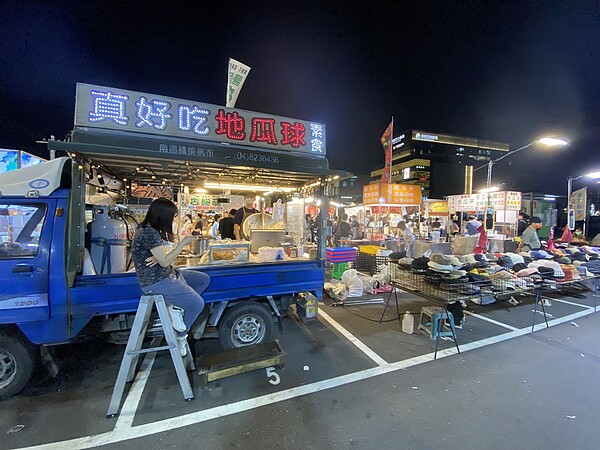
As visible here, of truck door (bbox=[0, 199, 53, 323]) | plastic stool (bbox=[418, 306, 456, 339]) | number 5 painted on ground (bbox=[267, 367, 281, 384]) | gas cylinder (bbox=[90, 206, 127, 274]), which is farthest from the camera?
plastic stool (bbox=[418, 306, 456, 339])

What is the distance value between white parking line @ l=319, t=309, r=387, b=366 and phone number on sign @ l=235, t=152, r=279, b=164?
10.1ft

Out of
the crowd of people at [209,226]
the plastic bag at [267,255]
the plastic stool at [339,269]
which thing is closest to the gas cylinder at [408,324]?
the plastic bag at [267,255]

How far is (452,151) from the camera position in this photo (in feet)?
211

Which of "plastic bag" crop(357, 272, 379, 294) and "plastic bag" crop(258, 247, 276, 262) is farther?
"plastic bag" crop(357, 272, 379, 294)

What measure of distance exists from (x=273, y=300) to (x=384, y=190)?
10.3m

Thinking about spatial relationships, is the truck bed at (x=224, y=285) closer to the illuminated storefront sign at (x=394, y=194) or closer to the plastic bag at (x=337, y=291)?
the plastic bag at (x=337, y=291)

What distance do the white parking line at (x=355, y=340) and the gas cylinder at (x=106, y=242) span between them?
11.6ft

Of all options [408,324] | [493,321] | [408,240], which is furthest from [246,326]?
[408,240]

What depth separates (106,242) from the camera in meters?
3.16

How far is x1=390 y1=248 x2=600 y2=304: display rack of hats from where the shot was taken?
3.84 metres

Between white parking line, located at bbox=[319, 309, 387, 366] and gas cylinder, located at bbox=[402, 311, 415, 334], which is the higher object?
gas cylinder, located at bbox=[402, 311, 415, 334]

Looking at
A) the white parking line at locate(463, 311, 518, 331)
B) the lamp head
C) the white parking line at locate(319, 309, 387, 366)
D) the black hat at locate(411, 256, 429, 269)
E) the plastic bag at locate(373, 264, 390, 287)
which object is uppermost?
the lamp head

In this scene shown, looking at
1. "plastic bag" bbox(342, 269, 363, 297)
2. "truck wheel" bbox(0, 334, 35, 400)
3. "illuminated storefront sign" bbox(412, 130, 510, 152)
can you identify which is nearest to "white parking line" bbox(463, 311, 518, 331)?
"plastic bag" bbox(342, 269, 363, 297)

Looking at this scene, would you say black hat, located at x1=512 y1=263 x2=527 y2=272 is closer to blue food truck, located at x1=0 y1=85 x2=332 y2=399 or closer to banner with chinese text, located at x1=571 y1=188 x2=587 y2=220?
blue food truck, located at x1=0 y1=85 x2=332 y2=399
